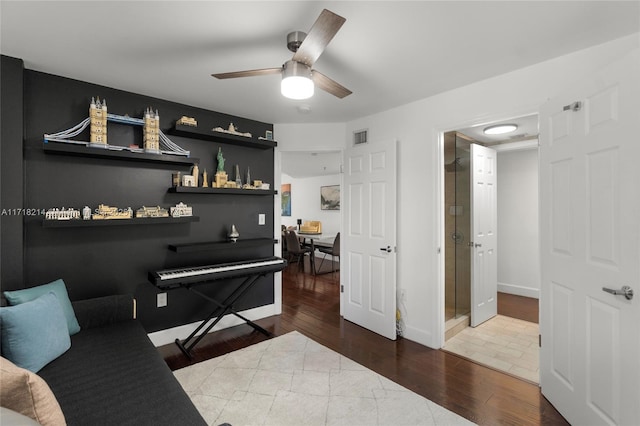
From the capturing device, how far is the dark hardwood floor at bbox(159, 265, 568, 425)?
2.05 m

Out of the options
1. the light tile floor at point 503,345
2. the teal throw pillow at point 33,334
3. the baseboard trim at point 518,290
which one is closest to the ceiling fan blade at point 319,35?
the teal throw pillow at point 33,334

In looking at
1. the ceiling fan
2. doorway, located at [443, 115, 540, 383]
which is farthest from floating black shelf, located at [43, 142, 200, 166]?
doorway, located at [443, 115, 540, 383]

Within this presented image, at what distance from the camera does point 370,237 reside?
341 centimetres

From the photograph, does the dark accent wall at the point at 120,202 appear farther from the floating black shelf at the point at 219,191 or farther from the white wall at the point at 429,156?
the white wall at the point at 429,156

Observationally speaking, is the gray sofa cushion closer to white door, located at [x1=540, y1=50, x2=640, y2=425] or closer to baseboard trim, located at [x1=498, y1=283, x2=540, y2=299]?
white door, located at [x1=540, y1=50, x2=640, y2=425]

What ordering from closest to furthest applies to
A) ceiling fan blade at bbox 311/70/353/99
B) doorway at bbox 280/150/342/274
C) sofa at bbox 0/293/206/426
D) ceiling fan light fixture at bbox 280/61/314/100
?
sofa at bbox 0/293/206/426, ceiling fan light fixture at bbox 280/61/314/100, ceiling fan blade at bbox 311/70/353/99, doorway at bbox 280/150/342/274

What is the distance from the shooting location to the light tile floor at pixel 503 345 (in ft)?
8.56

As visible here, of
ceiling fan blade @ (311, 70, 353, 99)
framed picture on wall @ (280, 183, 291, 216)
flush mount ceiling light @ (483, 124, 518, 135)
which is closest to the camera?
ceiling fan blade @ (311, 70, 353, 99)

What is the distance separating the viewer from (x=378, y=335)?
327cm

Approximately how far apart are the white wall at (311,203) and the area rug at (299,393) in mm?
5136

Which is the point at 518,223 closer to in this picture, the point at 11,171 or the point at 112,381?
the point at 112,381

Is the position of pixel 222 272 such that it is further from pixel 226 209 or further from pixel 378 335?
pixel 378 335

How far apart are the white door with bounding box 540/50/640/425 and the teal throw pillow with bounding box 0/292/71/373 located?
120 inches

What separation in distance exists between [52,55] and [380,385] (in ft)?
11.0
